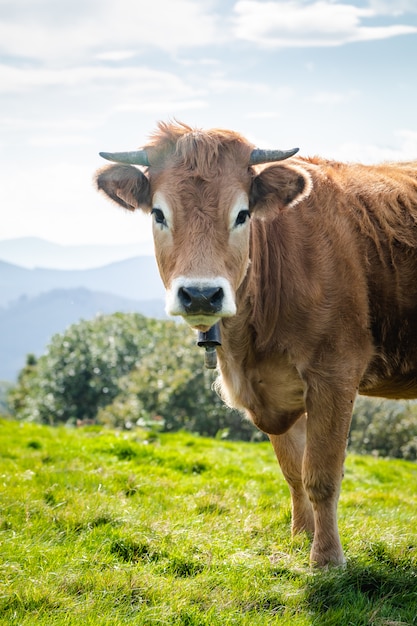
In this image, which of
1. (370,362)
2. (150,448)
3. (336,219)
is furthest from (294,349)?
(150,448)

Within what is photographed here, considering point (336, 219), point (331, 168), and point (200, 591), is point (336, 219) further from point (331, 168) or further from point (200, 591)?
point (200, 591)

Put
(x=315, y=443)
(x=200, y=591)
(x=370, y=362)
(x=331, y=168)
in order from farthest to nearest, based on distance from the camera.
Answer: (x=331, y=168) → (x=370, y=362) → (x=315, y=443) → (x=200, y=591)

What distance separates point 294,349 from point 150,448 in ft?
16.1

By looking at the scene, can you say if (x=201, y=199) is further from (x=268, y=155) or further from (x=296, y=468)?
(x=296, y=468)

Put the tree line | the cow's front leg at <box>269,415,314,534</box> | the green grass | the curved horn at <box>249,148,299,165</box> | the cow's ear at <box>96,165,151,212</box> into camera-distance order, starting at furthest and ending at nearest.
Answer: the tree line, the cow's front leg at <box>269,415,314,534</box>, the cow's ear at <box>96,165,151,212</box>, the curved horn at <box>249,148,299,165</box>, the green grass

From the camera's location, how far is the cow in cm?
520

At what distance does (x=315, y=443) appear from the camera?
555cm

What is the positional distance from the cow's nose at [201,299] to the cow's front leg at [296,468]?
2.31 metres

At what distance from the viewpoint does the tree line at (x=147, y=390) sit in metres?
25.0

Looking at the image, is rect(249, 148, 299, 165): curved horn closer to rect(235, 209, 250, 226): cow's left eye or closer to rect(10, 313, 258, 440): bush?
rect(235, 209, 250, 226): cow's left eye

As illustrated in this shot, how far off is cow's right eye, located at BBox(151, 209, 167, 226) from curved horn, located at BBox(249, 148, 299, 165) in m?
0.77

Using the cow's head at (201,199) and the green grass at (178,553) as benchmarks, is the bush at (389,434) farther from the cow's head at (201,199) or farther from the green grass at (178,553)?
the cow's head at (201,199)

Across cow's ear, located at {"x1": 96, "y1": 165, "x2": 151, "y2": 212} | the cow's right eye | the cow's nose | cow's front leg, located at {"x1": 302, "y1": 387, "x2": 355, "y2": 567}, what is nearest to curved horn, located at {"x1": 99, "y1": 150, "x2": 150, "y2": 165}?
cow's ear, located at {"x1": 96, "y1": 165, "x2": 151, "y2": 212}

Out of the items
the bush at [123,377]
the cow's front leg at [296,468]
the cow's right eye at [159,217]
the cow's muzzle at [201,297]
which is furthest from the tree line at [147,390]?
the cow's muzzle at [201,297]
